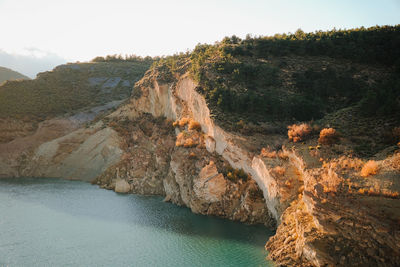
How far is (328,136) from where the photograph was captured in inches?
770

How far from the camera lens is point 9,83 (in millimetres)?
56594

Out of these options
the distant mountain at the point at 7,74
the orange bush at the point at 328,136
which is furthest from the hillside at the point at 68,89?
the orange bush at the point at 328,136

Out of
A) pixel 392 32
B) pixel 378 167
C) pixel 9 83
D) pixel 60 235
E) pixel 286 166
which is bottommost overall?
pixel 60 235

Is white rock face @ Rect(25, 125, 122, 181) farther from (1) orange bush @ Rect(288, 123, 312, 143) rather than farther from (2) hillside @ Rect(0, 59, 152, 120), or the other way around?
(1) orange bush @ Rect(288, 123, 312, 143)

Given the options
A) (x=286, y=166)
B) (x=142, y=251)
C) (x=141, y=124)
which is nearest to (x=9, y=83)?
(x=141, y=124)

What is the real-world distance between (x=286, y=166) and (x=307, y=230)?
6.56 m

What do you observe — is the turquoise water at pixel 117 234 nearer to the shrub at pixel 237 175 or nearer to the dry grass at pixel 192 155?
the shrub at pixel 237 175

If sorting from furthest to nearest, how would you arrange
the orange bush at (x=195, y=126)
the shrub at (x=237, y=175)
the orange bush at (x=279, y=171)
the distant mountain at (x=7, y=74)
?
the distant mountain at (x=7, y=74), the orange bush at (x=195, y=126), the shrub at (x=237, y=175), the orange bush at (x=279, y=171)

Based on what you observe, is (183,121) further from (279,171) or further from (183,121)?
(279,171)

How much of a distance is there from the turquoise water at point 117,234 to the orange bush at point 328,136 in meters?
7.49

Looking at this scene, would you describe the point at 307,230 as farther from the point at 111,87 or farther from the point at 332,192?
the point at 111,87

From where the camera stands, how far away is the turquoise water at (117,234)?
17.5 metres

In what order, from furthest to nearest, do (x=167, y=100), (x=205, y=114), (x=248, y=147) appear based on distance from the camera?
(x=167, y=100) < (x=205, y=114) < (x=248, y=147)

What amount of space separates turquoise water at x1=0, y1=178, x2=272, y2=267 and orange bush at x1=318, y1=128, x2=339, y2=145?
7.49 metres
